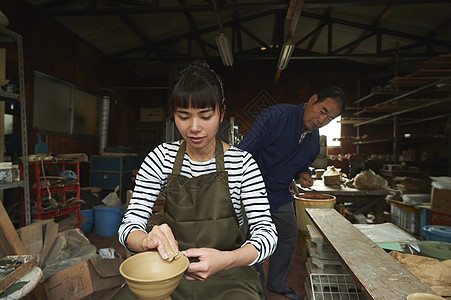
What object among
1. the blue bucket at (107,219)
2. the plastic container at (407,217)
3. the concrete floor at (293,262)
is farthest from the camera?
the blue bucket at (107,219)

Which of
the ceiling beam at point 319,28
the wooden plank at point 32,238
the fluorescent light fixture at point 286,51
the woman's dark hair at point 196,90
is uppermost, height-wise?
the ceiling beam at point 319,28

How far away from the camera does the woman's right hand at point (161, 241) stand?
3.27ft

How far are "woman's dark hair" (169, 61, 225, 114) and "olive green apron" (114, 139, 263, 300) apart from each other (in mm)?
314

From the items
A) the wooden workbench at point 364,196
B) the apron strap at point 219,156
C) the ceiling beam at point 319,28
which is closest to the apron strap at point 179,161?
the apron strap at point 219,156

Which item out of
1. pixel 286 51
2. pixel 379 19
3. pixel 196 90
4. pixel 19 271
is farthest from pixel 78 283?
pixel 379 19

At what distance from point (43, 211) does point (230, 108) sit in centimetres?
694

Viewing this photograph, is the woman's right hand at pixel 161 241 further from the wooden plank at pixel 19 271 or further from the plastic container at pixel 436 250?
the plastic container at pixel 436 250

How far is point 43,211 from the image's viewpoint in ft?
11.3

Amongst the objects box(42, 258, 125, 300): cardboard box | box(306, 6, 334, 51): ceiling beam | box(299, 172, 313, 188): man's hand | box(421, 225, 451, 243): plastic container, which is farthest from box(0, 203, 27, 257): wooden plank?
box(306, 6, 334, 51): ceiling beam

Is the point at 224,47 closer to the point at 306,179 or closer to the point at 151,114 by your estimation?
the point at 306,179

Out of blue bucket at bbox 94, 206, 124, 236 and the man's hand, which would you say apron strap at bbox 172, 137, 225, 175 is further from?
blue bucket at bbox 94, 206, 124, 236

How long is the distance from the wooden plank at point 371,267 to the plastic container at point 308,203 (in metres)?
1.20

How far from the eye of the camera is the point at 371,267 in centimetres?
127

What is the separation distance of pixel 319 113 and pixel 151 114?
7.05 metres
